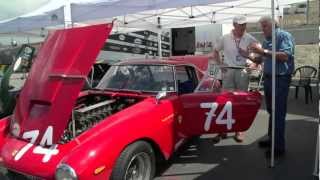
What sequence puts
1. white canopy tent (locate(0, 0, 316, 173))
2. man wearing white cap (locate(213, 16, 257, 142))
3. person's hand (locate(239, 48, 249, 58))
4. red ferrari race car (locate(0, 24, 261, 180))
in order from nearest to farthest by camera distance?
red ferrari race car (locate(0, 24, 261, 180)), person's hand (locate(239, 48, 249, 58)), man wearing white cap (locate(213, 16, 257, 142)), white canopy tent (locate(0, 0, 316, 173))

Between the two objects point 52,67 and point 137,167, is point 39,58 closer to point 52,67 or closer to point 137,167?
point 52,67

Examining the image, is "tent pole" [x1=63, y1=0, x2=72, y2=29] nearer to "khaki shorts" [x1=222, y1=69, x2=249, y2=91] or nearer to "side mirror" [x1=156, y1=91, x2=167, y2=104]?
"khaki shorts" [x1=222, y1=69, x2=249, y2=91]

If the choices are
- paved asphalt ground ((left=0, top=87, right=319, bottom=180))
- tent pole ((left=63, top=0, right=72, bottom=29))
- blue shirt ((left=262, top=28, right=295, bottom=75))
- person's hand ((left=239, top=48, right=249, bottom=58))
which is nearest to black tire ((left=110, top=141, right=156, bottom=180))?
paved asphalt ground ((left=0, top=87, right=319, bottom=180))

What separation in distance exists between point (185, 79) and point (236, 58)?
931mm

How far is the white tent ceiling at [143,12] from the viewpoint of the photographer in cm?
652

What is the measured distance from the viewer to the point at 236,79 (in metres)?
6.42

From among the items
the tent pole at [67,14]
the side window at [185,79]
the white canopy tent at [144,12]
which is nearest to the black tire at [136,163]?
the side window at [185,79]

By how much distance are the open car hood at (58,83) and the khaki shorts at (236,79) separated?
262 centimetres

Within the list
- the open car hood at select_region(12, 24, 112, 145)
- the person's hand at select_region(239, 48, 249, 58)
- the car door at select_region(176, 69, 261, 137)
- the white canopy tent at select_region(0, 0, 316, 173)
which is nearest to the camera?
the open car hood at select_region(12, 24, 112, 145)

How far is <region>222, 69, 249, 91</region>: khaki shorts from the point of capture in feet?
20.9

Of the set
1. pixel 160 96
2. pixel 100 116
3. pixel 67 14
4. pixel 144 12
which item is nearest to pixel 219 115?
pixel 160 96

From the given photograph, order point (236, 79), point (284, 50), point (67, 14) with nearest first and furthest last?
point (284, 50) < point (236, 79) < point (67, 14)

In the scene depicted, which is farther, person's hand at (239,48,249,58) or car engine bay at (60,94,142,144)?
person's hand at (239,48,249,58)

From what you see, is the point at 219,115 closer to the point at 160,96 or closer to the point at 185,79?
the point at 160,96
